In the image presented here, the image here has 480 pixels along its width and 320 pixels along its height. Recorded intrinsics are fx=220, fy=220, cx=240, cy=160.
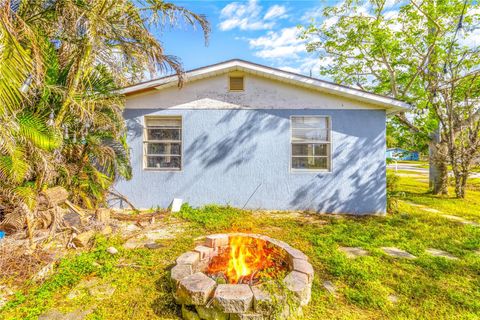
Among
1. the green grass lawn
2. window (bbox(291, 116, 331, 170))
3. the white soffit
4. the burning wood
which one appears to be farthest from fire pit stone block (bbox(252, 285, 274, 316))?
the white soffit

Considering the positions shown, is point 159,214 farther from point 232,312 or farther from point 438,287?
point 438,287

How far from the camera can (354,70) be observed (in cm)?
1016

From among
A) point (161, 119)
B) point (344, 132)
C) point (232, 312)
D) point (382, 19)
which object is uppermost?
point (382, 19)

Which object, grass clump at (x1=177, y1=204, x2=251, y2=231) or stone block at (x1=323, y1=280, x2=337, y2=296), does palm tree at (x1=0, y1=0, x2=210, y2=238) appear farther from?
stone block at (x1=323, y1=280, x2=337, y2=296)

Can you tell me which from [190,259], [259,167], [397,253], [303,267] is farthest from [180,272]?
[259,167]

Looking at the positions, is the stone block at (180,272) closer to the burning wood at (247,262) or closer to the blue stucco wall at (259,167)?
the burning wood at (247,262)

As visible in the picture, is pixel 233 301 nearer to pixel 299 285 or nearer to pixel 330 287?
pixel 299 285

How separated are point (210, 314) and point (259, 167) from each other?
14.1 feet

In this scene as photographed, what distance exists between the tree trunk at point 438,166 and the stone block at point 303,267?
8618 mm

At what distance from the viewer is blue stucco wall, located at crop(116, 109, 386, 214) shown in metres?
5.97

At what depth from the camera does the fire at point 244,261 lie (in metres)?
2.61

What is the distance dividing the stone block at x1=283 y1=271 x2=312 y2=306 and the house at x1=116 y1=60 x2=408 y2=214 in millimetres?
3726

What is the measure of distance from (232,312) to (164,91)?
5.63m

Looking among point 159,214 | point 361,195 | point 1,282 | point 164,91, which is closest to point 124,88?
point 164,91
